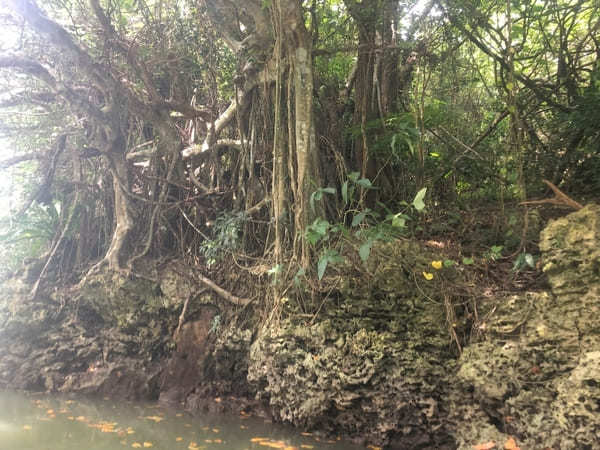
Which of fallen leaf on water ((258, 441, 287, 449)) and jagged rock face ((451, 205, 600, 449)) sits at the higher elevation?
jagged rock face ((451, 205, 600, 449))

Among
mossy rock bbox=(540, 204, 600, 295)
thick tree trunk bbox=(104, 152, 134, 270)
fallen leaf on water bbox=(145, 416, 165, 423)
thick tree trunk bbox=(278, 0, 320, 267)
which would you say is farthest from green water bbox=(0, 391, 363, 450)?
mossy rock bbox=(540, 204, 600, 295)

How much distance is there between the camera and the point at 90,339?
4.69 metres

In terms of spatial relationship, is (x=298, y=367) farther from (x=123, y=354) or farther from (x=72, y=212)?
(x=72, y=212)

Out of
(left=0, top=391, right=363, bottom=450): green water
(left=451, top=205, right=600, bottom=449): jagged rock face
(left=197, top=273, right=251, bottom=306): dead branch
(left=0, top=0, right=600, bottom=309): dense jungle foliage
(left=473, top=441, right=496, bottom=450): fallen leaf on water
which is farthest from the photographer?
(left=197, top=273, right=251, bottom=306): dead branch

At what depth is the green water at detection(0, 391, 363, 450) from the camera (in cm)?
301

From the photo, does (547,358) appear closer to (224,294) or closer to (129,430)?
(224,294)

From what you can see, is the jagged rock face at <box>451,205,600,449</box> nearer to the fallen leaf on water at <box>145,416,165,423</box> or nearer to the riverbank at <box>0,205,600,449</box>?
the riverbank at <box>0,205,600,449</box>

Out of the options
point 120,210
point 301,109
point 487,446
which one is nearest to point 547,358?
point 487,446

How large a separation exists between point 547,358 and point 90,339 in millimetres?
4294

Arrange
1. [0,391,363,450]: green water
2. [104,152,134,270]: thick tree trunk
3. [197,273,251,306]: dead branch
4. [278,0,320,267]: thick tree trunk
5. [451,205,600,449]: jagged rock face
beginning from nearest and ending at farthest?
[451,205,600,449]: jagged rock face, [0,391,363,450]: green water, [278,0,320,267]: thick tree trunk, [197,273,251,306]: dead branch, [104,152,134,270]: thick tree trunk

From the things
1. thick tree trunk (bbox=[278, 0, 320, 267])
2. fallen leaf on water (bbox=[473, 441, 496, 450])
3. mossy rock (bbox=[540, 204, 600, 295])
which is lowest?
fallen leaf on water (bbox=[473, 441, 496, 450])

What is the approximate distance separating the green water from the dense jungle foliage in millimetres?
1103

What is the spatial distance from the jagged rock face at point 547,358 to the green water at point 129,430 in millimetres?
1032

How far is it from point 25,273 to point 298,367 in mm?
3757
